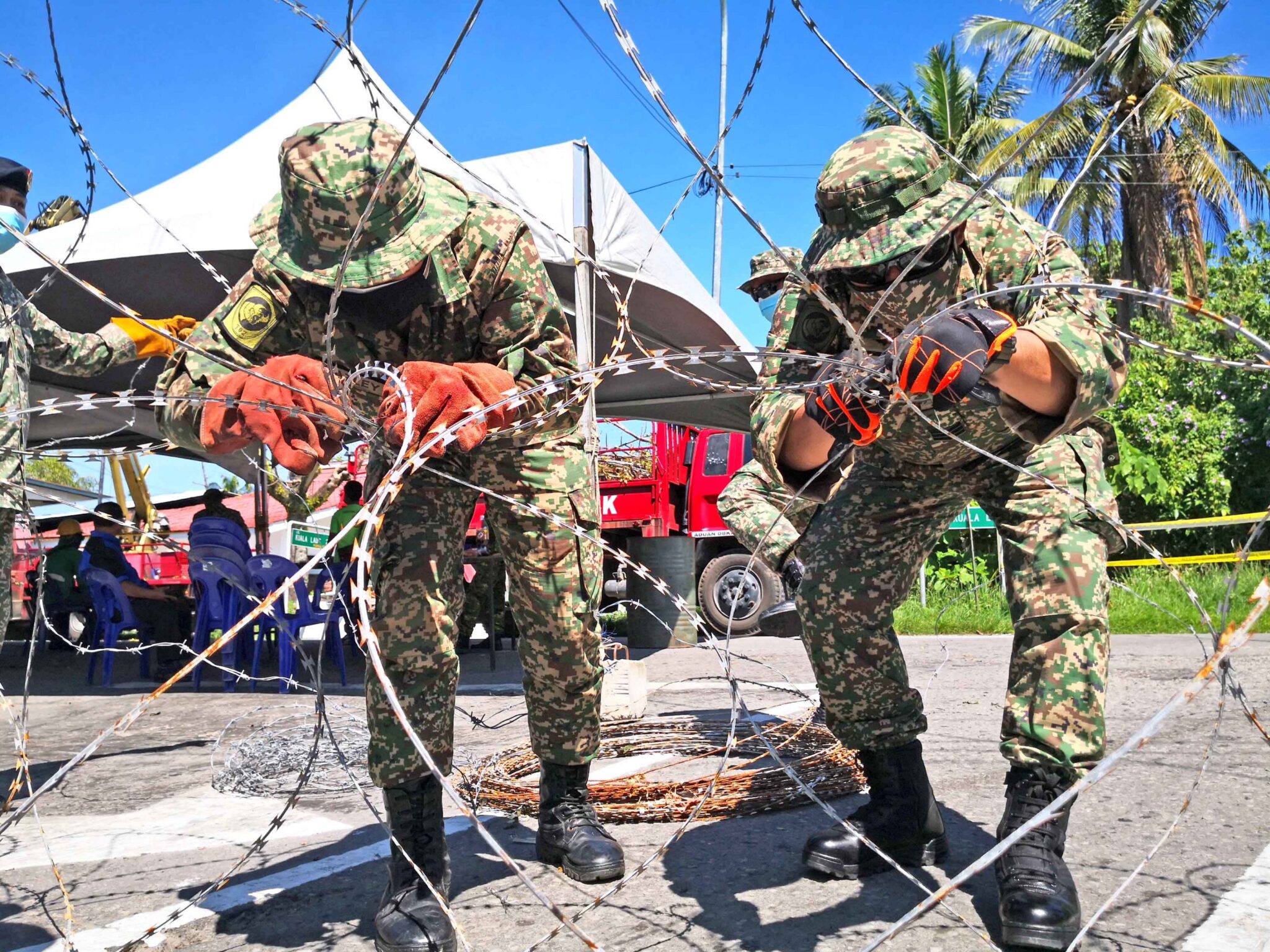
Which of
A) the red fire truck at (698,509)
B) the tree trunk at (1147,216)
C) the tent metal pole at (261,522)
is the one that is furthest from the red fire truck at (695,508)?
the tree trunk at (1147,216)

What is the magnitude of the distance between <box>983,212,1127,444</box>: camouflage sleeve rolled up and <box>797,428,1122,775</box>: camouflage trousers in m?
0.20

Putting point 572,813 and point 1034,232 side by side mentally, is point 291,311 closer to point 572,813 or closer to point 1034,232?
point 572,813

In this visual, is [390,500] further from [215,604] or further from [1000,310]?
[215,604]

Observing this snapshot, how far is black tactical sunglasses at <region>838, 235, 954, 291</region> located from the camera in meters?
2.11

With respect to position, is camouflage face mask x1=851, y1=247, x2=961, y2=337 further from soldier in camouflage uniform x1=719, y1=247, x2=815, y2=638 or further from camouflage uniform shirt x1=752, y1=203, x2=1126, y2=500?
soldier in camouflage uniform x1=719, y1=247, x2=815, y2=638

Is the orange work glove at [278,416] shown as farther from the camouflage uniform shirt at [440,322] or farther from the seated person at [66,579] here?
the seated person at [66,579]

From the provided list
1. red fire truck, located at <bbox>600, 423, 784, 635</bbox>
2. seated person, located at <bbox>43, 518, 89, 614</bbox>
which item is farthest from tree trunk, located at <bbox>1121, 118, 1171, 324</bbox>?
seated person, located at <bbox>43, 518, 89, 614</bbox>

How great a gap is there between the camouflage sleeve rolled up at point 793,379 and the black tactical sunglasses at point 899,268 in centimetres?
20

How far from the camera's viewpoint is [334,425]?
1950mm

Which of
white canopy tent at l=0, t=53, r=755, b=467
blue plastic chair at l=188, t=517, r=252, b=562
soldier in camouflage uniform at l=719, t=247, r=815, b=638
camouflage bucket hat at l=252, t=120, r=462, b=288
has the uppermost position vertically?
white canopy tent at l=0, t=53, r=755, b=467

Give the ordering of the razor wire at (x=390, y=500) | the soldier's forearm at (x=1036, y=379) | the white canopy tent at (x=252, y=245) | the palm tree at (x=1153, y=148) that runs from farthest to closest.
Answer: the palm tree at (x=1153, y=148) < the white canopy tent at (x=252, y=245) < the soldier's forearm at (x=1036, y=379) < the razor wire at (x=390, y=500)

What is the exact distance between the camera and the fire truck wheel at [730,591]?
37.7ft

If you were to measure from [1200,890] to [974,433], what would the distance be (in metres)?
1.02

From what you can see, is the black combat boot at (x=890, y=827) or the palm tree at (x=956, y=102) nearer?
the black combat boot at (x=890, y=827)
